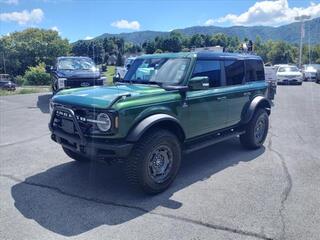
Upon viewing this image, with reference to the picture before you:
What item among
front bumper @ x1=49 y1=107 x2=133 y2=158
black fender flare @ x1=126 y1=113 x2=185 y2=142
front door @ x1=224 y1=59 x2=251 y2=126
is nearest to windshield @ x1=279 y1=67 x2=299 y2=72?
front door @ x1=224 y1=59 x2=251 y2=126

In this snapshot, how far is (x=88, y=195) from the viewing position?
4816 millimetres

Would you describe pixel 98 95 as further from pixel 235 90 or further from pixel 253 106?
pixel 253 106

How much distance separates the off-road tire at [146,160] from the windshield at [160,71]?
1.03 metres

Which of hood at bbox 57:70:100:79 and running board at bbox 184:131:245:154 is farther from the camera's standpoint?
Result: hood at bbox 57:70:100:79

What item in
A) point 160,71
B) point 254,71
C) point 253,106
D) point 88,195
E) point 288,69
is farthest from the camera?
point 288,69

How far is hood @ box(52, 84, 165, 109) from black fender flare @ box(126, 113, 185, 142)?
0.38m

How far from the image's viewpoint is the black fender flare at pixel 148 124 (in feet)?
14.6

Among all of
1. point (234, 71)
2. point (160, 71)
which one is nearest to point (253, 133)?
point (234, 71)

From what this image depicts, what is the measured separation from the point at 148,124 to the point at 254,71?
3.62 m

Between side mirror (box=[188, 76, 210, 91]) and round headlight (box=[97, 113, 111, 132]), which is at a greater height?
side mirror (box=[188, 76, 210, 91])

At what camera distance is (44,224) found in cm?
400

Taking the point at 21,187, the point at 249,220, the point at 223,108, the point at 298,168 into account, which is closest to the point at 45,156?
the point at 21,187

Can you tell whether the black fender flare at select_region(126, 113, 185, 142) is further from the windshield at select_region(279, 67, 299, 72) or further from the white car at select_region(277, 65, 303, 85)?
the windshield at select_region(279, 67, 299, 72)

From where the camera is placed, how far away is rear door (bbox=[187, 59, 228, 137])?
215 inches
